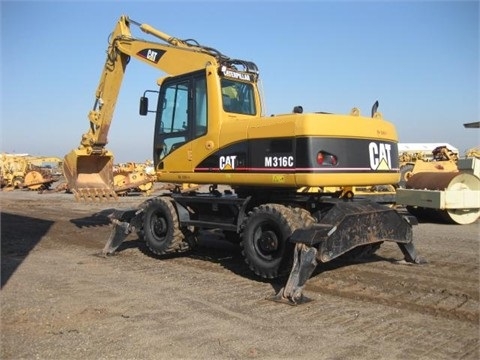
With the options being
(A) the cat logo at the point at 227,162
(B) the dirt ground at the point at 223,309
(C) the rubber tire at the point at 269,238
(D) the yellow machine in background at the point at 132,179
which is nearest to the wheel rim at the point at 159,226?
(B) the dirt ground at the point at 223,309

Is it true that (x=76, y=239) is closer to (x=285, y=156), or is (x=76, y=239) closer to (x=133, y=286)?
(x=133, y=286)

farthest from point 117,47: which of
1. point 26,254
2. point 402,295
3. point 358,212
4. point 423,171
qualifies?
point 423,171

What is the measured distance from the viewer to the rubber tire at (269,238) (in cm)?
639

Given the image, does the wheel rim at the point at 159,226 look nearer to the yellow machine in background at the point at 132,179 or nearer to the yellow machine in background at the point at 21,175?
the yellow machine in background at the point at 132,179

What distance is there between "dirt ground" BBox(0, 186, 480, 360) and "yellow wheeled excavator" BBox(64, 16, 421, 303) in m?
0.49

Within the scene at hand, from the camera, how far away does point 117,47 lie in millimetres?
10711

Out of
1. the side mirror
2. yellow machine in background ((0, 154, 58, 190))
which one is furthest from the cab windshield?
yellow machine in background ((0, 154, 58, 190))

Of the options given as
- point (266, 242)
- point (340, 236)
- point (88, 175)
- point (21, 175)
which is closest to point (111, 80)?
point (88, 175)

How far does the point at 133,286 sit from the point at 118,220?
264 centimetres

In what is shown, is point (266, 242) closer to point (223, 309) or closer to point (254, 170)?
point (254, 170)

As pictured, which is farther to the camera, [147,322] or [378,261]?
[378,261]

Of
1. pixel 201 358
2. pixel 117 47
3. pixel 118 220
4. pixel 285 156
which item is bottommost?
pixel 201 358

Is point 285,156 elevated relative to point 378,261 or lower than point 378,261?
elevated

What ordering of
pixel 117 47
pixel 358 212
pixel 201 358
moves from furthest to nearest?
1. pixel 117 47
2. pixel 358 212
3. pixel 201 358
